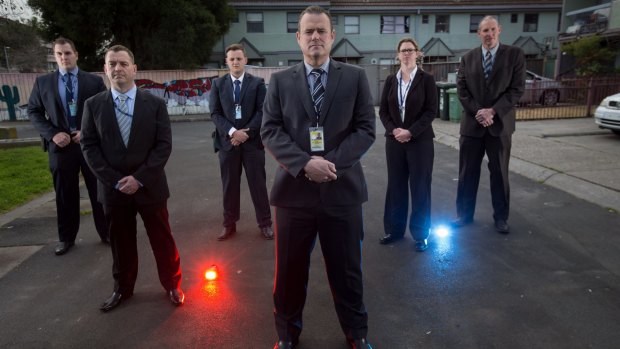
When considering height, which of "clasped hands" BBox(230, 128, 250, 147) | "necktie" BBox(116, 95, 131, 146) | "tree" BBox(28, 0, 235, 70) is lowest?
"clasped hands" BBox(230, 128, 250, 147)

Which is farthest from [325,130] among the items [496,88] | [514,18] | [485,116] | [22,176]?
[514,18]

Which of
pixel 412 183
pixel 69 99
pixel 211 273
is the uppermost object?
pixel 69 99

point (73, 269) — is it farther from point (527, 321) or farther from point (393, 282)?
point (527, 321)

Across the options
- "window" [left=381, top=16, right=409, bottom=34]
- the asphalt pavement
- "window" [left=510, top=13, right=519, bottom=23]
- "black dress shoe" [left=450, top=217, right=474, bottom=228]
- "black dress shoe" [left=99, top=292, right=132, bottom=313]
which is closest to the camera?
the asphalt pavement

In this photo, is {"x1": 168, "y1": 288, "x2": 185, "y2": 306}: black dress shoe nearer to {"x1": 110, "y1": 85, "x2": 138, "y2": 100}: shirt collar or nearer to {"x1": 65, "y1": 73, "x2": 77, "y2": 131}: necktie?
{"x1": 110, "y1": 85, "x2": 138, "y2": 100}: shirt collar

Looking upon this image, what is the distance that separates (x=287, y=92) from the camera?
2900mm

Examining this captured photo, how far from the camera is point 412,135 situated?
4.63 metres

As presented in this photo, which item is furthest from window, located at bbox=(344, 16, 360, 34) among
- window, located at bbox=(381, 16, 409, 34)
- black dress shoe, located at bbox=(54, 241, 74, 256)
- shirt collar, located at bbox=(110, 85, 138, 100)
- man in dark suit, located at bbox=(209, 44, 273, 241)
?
shirt collar, located at bbox=(110, 85, 138, 100)

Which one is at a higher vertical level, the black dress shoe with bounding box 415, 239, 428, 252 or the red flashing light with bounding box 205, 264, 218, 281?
the black dress shoe with bounding box 415, 239, 428, 252

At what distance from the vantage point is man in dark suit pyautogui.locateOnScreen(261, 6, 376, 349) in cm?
284

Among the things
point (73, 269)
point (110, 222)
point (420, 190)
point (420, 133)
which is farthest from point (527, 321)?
point (73, 269)

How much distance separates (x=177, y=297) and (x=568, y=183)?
6.28 m

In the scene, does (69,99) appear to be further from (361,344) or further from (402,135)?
(361,344)

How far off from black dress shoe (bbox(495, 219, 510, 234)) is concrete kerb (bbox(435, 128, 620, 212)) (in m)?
1.81
